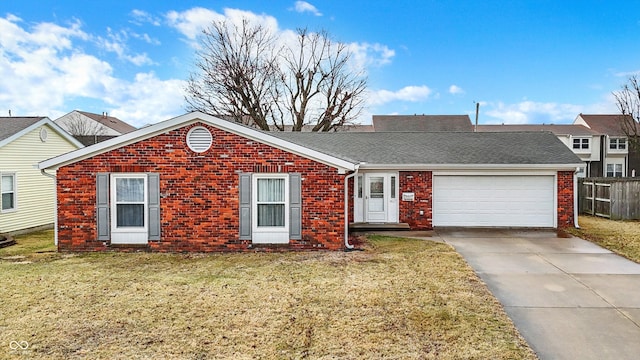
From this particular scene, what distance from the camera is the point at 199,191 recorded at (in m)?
10.2

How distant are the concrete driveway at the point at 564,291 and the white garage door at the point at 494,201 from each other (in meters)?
2.22

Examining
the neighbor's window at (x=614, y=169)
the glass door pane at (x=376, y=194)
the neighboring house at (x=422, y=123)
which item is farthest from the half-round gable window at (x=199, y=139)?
the neighbor's window at (x=614, y=169)

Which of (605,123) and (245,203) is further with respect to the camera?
(605,123)

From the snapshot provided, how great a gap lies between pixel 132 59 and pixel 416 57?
1474 cm

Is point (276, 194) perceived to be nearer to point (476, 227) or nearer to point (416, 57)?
point (476, 227)

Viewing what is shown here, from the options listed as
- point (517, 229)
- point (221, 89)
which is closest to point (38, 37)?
point (221, 89)

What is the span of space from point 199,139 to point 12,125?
8.75 metres

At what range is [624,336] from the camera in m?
5.02

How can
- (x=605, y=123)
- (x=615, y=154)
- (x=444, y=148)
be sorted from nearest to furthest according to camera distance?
(x=444, y=148), (x=615, y=154), (x=605, y=123)

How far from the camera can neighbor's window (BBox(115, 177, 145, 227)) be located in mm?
10180

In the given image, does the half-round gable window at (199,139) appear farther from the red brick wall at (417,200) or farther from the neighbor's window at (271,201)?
the red brick wall at (417,200)

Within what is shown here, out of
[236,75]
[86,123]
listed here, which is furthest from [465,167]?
[86,123]

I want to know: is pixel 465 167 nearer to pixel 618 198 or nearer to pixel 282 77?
pixel 618 198

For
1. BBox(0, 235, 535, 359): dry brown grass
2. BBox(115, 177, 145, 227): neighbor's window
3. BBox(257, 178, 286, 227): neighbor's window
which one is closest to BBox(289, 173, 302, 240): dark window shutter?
BBox(257, 178, 286, 227): neighbor's window
